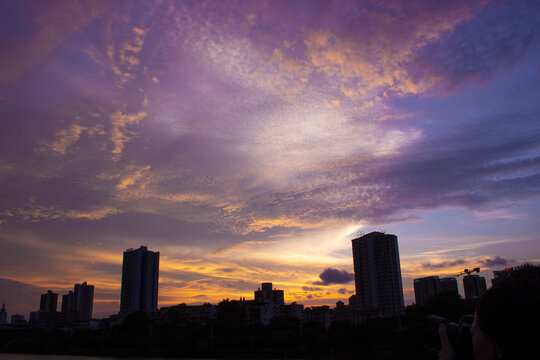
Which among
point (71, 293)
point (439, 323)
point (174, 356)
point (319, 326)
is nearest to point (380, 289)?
point (319, 326)

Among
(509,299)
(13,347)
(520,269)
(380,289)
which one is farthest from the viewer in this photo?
(380,289)

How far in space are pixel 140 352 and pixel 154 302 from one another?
1528 inches

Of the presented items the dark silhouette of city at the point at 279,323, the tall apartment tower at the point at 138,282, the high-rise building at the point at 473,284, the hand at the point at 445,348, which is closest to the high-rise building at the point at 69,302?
the dark silhouette of city at the point at 279,323

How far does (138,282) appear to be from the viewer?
88.7 m

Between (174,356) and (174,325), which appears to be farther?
(174,325)

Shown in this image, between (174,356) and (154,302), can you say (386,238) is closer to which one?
(174,356)

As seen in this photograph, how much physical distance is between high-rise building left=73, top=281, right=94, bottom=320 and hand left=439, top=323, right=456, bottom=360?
141m

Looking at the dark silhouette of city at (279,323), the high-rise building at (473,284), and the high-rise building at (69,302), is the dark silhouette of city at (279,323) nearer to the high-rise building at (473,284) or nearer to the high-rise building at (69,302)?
the high-rise building at (473,284)

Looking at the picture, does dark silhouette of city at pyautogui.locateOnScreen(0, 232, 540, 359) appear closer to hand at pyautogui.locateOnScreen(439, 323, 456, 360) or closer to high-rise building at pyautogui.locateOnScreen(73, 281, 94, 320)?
hand at pyautogui.locateOnScreen(439, 323, 456, 360)

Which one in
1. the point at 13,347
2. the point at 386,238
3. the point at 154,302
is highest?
the point at 386,238

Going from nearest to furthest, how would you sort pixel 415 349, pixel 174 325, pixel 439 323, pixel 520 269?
1. pixel 520 269
2. pixel 439 323
3. pixel 415 349
4. pixel 174 325

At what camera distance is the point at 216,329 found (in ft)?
166

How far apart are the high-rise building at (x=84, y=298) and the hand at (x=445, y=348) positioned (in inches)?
5558

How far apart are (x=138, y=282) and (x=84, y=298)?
165 ft
